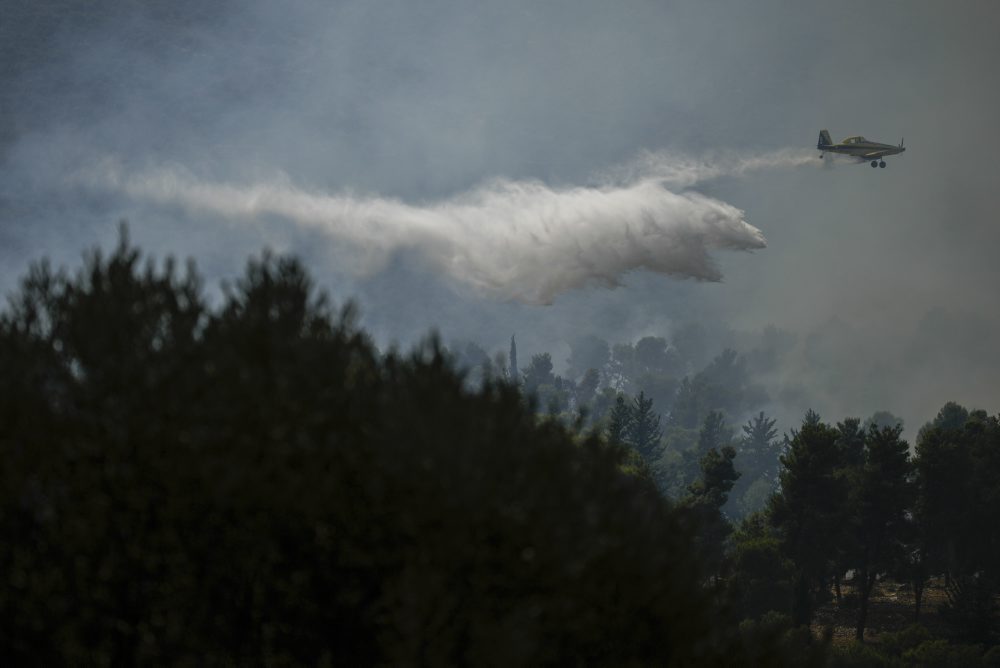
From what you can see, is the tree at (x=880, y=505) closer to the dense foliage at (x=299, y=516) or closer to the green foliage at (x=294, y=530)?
the dense foliage at (x=299, y=516)

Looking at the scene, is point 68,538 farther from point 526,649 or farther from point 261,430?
point 526,649

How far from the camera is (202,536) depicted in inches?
487

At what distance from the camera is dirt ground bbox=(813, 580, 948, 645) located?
216 feet

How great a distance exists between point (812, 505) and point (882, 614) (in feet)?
33.1

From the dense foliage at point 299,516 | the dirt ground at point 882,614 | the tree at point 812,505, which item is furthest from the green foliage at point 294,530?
the tree at point 812,505

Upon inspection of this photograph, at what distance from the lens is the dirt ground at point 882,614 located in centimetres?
6575

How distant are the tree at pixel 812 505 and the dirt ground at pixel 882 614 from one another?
249 centimetres

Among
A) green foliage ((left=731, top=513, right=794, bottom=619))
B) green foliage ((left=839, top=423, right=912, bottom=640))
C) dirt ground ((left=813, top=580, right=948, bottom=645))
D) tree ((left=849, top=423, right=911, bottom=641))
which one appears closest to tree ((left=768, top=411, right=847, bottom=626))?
green foliage ((left=839, top=423, right=912, bottom=640))

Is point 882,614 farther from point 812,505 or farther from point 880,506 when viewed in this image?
point 812,505

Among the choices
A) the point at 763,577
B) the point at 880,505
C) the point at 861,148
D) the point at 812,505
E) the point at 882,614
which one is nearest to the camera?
the point at 763,577

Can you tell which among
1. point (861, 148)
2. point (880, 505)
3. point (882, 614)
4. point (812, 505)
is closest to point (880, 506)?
point (880, 505)

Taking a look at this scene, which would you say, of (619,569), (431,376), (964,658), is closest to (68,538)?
(431,376)

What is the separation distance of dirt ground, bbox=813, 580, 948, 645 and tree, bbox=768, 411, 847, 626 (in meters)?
2.49

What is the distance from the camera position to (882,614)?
70.8 meters
